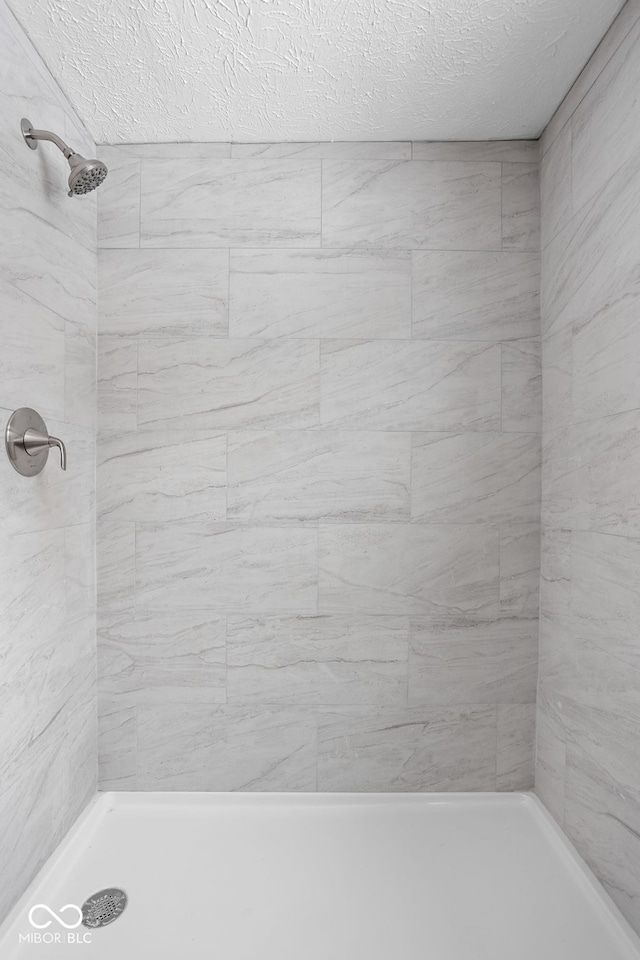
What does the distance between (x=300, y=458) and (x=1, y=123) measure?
109cm

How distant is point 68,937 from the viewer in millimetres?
1325

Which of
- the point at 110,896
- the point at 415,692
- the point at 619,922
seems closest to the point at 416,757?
the point at 415,692

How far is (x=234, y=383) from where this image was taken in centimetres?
185

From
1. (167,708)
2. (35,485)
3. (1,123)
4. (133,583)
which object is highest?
(1,123)

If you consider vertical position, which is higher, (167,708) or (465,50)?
(465,50)

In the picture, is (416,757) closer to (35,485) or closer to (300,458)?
(300,458)

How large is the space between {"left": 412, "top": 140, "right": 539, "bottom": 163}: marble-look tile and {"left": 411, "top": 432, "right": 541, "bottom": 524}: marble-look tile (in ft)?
2.78

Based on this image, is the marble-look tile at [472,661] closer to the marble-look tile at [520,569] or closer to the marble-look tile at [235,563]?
the marble-look tile at [520,569]

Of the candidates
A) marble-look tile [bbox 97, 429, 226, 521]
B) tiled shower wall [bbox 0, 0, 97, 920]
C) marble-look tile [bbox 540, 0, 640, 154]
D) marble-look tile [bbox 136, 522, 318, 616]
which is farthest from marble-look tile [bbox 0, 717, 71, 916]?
marble-look tile [bbox 540, 0, 640, 154]

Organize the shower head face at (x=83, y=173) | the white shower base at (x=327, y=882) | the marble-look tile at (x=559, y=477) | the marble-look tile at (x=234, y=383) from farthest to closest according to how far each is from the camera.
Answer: the marble-look tile at (x=234, y=383), the marble-look tile at (x=559, y=477), the shower head face at (x=83, y=173), the white shower base at (x=327, y=882)

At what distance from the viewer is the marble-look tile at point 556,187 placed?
1674mm

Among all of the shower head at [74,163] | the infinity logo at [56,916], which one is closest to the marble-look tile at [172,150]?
the shower head at [74,163]

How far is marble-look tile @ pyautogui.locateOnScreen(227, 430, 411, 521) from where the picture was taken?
1855 mm

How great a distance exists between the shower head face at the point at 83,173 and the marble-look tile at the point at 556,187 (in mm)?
1225
